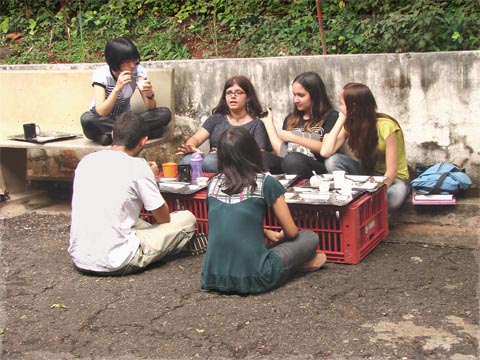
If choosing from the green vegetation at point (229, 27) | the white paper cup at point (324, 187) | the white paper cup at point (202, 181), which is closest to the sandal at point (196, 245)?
the white paper cup at point (202, 181)

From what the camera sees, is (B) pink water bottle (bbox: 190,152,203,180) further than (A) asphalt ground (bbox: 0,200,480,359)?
Yes

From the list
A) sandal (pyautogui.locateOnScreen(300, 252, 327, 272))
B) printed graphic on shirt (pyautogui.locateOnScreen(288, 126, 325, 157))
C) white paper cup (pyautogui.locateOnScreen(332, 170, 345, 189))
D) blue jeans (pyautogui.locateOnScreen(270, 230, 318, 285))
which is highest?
printed graphic on shirt (pyautogui.locateOnScreen(288, 126, 325, 157))

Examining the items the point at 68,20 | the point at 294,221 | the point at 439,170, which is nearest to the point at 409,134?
the point at 439,170

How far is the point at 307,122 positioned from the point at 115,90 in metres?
1.66

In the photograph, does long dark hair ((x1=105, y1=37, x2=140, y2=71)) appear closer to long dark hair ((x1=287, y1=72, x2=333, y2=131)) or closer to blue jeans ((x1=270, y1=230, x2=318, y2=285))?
long dark hair ((x1=287, y1=72, x2=333, y2=131))

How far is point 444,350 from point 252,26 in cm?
512

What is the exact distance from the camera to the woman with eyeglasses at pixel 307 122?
655 cm

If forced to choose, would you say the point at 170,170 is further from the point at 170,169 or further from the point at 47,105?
the point at 47,105

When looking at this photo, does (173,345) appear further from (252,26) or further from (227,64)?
(252,26)

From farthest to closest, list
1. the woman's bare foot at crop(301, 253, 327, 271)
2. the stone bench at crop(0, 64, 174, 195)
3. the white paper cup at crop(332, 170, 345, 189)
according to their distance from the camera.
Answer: the stone bench at crop(0, 64, 174, 195) < the white paper cup at crop(332, 170, 345, 189) < the woman's bare foot at crop(301, 253, 327, 271)

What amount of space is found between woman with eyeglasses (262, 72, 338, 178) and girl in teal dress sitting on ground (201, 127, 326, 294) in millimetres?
1533

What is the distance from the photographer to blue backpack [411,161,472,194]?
630 centimetres

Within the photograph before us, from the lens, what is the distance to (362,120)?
6191 millimetres

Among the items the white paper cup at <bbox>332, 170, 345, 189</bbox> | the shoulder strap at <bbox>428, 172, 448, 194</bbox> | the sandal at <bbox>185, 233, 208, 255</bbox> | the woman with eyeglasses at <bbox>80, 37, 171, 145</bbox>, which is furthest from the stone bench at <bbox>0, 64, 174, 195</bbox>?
the shoulder strap at <bbox>428, 172, 448, 194</bbox>
